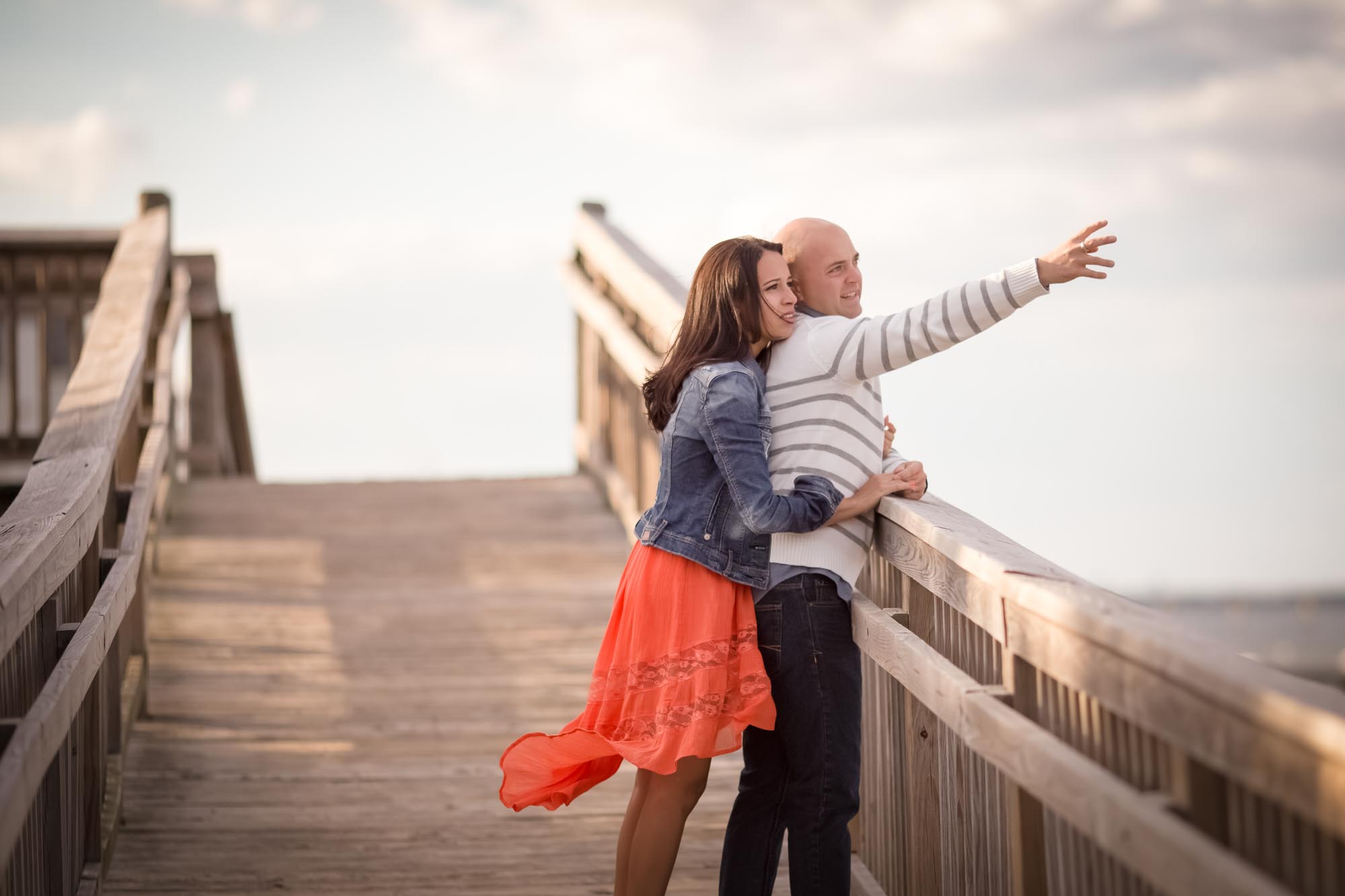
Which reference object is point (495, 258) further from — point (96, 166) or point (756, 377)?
point (756, 377)

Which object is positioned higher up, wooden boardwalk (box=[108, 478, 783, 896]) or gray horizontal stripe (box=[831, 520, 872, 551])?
gray horizontal stripe (box=[831, 520, 872, 551])

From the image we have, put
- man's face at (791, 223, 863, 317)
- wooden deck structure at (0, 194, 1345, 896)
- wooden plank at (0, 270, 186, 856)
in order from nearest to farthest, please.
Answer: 1. wooden deck structure at (0, 194, 1345, 896)
2. wooden plank at (0, 270, 186, 856)
3. man's face at (791, 223, 863, 317)

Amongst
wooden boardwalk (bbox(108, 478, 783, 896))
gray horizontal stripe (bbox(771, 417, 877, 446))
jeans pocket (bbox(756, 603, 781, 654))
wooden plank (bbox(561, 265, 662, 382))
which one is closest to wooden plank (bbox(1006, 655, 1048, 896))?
jeans pocket (bbox(756, 603, 781, 654))

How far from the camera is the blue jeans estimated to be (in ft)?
7.57

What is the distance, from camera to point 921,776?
8.07 ft

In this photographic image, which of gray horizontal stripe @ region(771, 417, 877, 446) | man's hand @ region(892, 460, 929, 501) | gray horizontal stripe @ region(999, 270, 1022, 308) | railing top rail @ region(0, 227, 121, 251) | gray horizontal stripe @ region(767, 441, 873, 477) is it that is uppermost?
railing top rail @ region(0, 227, 121, 251)

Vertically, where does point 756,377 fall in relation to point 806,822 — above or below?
above

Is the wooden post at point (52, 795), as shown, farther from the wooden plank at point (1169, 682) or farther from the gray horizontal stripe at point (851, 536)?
the wooden plank at point (1169, 682)

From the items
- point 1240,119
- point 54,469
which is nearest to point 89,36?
point 54,469

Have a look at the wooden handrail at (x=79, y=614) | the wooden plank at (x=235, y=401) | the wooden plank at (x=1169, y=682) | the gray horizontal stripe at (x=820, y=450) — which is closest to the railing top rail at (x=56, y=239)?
the wooden plank at (x=235, y=401)

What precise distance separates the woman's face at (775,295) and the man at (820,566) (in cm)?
4

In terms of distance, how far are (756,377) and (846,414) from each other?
7.3 inches

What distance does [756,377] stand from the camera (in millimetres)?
2391

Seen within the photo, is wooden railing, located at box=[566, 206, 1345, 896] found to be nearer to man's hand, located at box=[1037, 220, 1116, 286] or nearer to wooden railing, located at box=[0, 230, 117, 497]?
man's hand, located at box=[1037, 220, 1116, 286]
